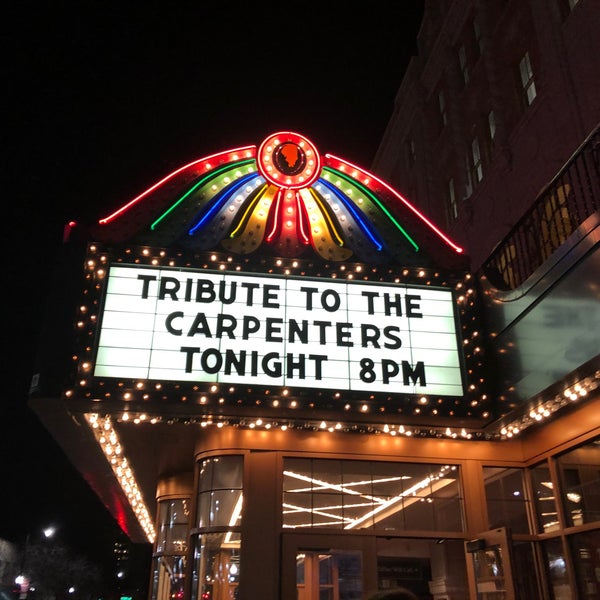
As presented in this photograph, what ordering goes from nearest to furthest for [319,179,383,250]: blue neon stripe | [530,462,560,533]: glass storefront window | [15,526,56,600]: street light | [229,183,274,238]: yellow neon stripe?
[530,462,560,533]: glass storefront window < [229,183,274,238]: yellow neon stripe < [319,179,383,250]: blue neon stripe < [15,526,56,600]: street light

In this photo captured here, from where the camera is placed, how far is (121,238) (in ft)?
28.6

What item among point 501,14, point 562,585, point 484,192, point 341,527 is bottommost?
point 562,585

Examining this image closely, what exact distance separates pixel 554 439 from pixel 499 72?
12.2 m

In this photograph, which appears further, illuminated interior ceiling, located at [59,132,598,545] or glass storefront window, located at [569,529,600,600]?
illuminated interior ceiling, located at [59,132,598,545]

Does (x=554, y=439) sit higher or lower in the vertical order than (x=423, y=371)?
lower

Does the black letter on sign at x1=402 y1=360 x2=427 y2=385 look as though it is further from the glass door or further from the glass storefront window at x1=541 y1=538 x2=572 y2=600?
the glass storefront window at x1=541 y1=538 x2=572 y2=600

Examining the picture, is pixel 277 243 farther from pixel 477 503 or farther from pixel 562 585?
pixel 562 585

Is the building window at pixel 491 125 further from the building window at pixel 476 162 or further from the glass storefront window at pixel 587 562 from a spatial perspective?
the glass storefront window at pixel 587 562

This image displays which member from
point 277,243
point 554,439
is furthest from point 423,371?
point 277,243

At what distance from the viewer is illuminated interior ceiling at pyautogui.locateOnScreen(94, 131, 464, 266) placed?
902 cm

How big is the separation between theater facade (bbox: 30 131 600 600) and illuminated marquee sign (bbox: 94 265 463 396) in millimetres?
27

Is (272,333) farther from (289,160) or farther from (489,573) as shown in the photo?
(489,573)

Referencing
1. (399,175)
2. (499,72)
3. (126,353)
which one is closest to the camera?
(126,353)

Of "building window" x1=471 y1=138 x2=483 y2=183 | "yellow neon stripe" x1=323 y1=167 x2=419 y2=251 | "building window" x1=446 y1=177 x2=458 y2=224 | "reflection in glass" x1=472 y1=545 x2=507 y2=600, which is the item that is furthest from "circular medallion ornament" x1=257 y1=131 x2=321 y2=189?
"building window" x1=446 y1=177 x2=458 y2=224
